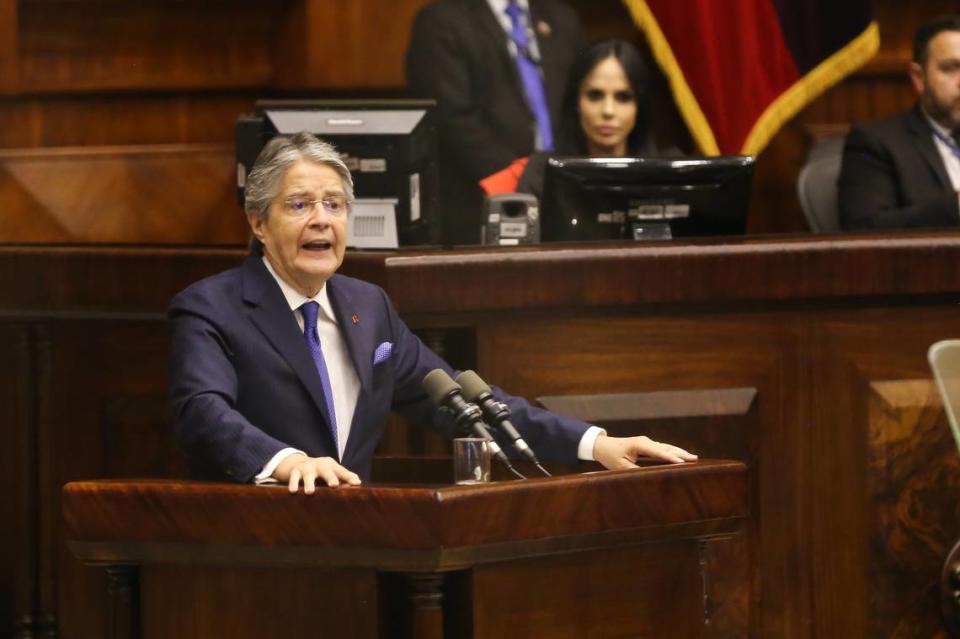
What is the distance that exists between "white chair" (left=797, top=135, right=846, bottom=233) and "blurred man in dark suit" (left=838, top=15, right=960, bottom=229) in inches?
5.7

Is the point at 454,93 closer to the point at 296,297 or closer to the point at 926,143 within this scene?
the point at 926,143

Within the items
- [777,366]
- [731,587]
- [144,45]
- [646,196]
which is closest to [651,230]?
[646,196]

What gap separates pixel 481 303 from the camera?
312 centimetres

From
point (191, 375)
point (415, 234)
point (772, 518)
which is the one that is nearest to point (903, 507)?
point (772, 518)

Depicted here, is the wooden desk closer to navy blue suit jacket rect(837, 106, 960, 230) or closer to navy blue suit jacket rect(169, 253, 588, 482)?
navy blue suit jacket rect(169, 253, 588, 482)

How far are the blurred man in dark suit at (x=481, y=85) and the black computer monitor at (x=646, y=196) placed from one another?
86 cm

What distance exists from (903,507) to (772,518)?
0.81 ft

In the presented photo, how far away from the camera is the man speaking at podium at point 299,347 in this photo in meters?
2.38

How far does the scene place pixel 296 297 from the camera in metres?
2.50

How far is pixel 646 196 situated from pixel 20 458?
1.40 meters

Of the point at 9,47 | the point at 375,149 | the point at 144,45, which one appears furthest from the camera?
the point at 144,45

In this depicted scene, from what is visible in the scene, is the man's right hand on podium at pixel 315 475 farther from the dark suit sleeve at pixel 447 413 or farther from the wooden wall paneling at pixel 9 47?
the wooden wall paneling at pixel 9 47

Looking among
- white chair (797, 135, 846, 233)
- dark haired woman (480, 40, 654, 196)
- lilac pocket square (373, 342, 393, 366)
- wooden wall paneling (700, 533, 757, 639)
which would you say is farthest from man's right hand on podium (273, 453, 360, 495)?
white chair (797, 135, 846, 233)

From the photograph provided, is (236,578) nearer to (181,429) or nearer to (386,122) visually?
(181,429)
